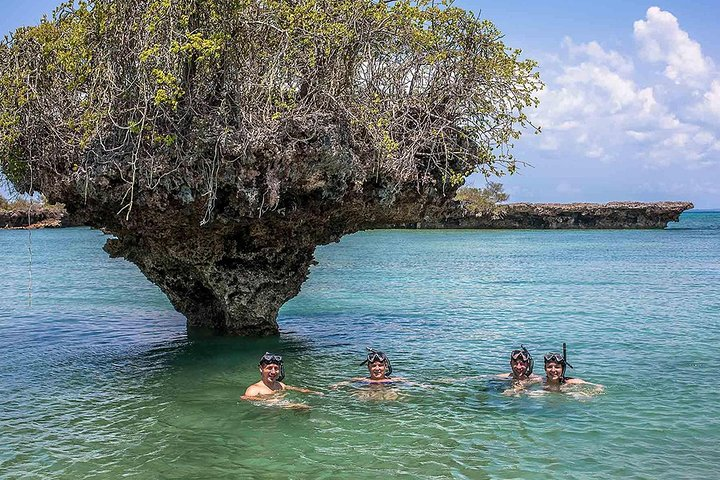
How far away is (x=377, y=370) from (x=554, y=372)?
3099 mm

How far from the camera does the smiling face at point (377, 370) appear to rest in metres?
12.9

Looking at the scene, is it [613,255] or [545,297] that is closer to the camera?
[545,297]

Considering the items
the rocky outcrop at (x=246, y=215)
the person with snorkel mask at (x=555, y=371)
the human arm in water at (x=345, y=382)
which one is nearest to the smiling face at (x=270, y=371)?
the human arm in water at (x=345, y=382)

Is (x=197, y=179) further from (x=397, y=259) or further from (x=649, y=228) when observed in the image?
(x=649, y=228)

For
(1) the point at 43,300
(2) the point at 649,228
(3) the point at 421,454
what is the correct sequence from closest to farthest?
(3) the point at 421,454 → (1) the point at 43,300 → (2) the point at 649,228

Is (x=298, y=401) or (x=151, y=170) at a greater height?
(x=151, y=170)

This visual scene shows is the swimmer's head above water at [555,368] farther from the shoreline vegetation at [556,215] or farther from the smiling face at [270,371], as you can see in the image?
the shoreline vegetation at [556,215]

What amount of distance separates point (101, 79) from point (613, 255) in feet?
150

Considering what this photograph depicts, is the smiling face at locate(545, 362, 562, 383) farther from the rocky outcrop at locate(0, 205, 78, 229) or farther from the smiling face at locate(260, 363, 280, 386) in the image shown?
the rocky outcrop at locate(0, 205, 78, 229)

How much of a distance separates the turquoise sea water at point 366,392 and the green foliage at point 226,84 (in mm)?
3988

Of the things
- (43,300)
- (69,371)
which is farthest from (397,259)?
(69,371)

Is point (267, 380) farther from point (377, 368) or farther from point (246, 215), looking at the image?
point (246, 215)

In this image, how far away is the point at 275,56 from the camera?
1259 centimetres

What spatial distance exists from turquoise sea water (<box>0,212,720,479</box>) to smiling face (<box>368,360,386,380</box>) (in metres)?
0.41
